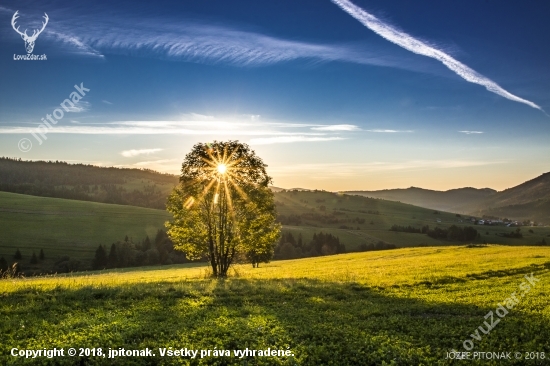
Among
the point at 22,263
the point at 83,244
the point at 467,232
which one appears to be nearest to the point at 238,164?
the point at 22,263

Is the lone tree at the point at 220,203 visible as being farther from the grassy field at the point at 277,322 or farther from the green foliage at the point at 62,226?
the green foliage at the point at 62,226

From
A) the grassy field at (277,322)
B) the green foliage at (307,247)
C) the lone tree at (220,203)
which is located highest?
the lone tree at (220,203)

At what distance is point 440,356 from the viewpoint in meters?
13.2

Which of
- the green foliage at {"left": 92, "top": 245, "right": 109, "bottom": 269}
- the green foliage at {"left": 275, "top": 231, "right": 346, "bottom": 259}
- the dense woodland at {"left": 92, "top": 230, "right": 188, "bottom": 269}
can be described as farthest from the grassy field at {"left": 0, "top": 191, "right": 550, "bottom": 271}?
the green foliage at {"left": 275, "top": 231, "right": 346, "bottom": 259}

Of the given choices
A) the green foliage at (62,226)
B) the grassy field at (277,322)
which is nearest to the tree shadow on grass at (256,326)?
the grassy field at (277,322)

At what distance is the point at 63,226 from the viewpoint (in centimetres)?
15375

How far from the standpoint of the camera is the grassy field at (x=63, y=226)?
13125 cm

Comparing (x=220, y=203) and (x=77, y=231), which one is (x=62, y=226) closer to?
(x=77, y=231)

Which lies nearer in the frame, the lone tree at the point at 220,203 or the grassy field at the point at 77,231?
the lone tree at the point at 220,203

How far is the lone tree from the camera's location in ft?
143

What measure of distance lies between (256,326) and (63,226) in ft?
531

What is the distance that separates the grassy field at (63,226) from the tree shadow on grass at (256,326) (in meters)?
122

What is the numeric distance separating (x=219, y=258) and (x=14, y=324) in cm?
2930

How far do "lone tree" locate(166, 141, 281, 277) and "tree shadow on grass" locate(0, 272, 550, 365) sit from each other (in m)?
20.4
